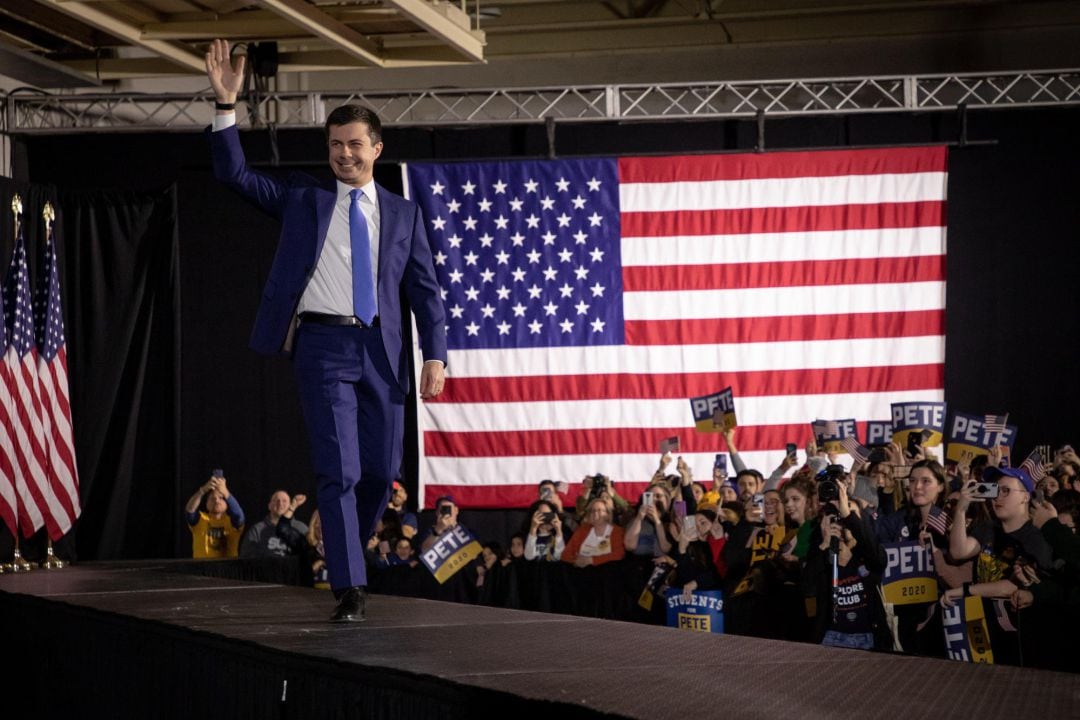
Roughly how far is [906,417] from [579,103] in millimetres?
4662

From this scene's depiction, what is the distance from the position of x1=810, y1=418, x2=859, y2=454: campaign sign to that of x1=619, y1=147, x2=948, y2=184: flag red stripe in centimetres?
240

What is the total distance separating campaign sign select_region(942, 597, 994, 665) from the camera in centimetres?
489

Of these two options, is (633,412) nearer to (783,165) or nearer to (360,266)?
(783,165)

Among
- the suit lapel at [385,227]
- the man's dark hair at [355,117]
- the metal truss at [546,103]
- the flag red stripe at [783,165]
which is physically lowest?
the suit lapel at [385,227]

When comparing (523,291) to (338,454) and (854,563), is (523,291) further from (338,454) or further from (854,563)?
(338,454)

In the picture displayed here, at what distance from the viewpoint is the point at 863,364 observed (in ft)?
31.1

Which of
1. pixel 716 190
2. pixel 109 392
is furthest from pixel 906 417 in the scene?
pixel 109 392

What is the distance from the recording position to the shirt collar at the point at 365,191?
3365 millimetres

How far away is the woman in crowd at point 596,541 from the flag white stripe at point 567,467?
1924 millimetres

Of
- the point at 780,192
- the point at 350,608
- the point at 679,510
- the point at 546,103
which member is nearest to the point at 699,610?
the point at 679,510

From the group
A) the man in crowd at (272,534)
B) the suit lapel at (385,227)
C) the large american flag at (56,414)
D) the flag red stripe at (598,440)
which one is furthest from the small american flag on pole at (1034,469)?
the large american flag at (56,414)

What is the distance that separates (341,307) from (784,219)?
22.2 ft

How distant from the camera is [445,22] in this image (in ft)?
26.3

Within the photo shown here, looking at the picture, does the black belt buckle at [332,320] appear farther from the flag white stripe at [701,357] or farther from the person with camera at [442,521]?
the flag white stripe at [701,357]
